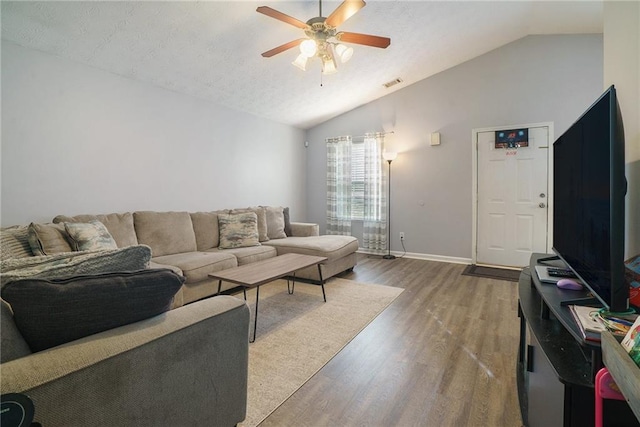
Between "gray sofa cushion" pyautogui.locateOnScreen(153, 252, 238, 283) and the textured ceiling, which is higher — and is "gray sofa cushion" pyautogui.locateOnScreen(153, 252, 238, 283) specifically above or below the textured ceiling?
below

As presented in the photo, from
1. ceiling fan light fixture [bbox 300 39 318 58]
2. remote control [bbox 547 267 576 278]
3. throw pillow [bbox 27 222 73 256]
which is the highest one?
ceiling fan light fixture [bbox 300 39 318 58]

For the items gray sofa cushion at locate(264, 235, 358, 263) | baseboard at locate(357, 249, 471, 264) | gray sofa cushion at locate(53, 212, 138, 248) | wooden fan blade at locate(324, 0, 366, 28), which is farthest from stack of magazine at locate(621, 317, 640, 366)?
baseboard at locate(357, 249, 471, 264)

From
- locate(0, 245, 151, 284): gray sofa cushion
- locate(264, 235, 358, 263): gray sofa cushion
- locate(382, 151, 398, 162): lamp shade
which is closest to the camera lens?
locate(0, 245, 151, 284): gray sofa cushion

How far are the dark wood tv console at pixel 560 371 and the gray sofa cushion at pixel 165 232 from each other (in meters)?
3.19

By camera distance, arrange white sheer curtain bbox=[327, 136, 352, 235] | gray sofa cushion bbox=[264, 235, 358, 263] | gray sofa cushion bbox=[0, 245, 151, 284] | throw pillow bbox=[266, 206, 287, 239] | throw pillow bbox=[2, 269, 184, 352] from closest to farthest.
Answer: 1. throw pillow bbox=[2, 269, 184, 352]
2. gray sofa cushion bbox=[0, 245, 151, 284]
3. gray sofa cushion bbox=[264, 235, 358, 263]
4. throw pillow bbox=[266, 206, 287, 239]
5. white sheer curtain bbox=[327, 136, 352, 235]

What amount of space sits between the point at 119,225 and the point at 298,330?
2045 millimetres

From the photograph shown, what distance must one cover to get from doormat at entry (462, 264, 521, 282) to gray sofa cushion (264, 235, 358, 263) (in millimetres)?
1643

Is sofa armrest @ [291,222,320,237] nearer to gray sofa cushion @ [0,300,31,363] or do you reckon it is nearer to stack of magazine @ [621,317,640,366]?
gray sofa cushion @ [0,300,31,363]

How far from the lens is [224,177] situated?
425 centimetres

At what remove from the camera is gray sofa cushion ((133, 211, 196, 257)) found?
10.1 feet

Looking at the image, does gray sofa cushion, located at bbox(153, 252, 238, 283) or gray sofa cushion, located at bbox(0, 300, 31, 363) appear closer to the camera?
gray sofa cushion, located at bbox(0, 300, 31, 363)

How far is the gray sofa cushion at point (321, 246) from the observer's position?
139 inches

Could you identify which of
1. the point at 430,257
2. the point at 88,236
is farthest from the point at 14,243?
the point at 430,257

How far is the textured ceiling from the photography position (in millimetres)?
2357
